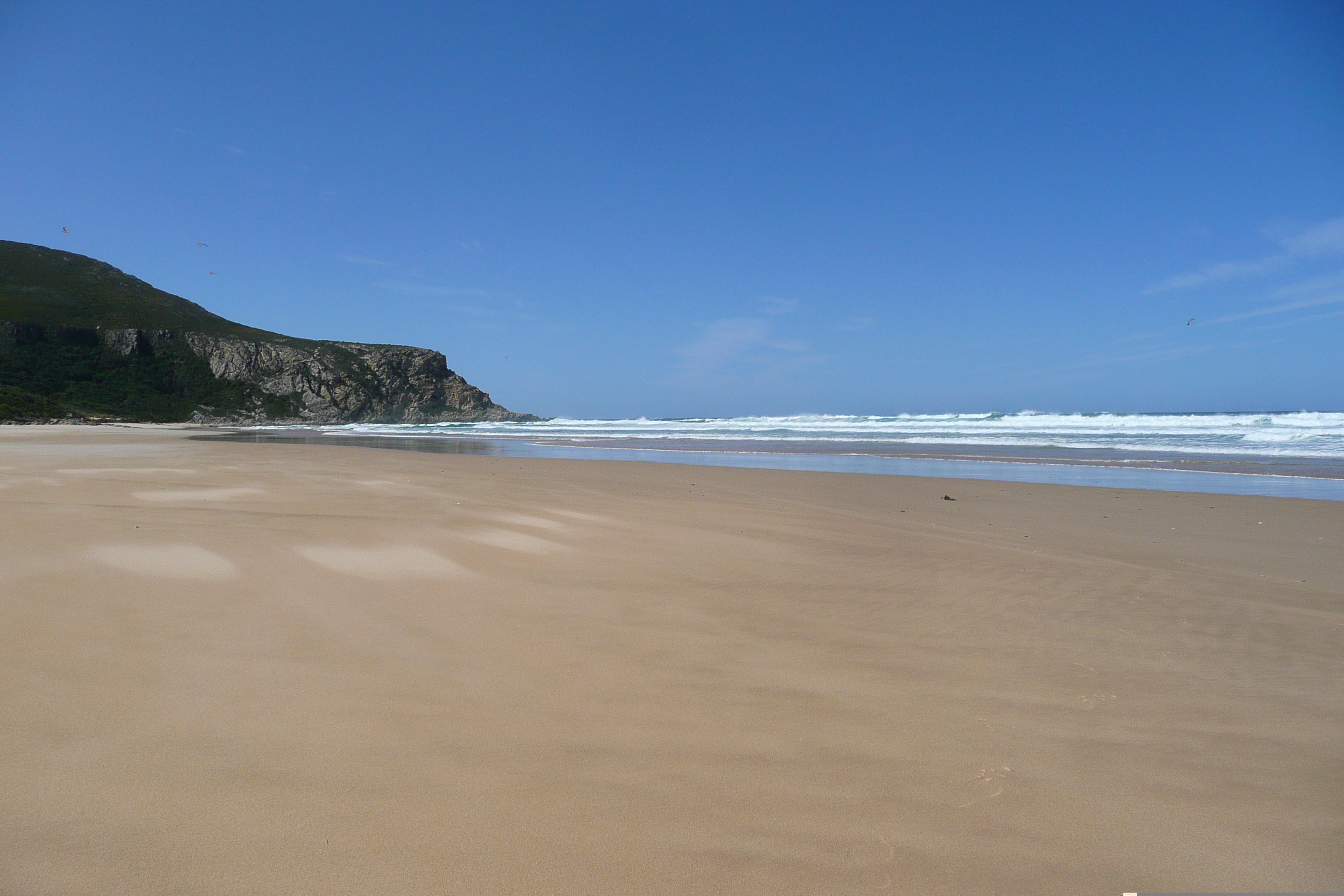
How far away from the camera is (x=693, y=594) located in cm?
361

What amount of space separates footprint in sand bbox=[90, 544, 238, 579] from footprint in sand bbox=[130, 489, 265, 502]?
8.08 ft

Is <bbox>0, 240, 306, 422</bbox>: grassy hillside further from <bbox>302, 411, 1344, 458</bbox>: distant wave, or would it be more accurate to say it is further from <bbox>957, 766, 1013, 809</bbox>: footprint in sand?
<bbox>957, 766, 1013, 809</bbox>: footprint in sand

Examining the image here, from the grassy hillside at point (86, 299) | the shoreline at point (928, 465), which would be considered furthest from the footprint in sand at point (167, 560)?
the grassy hillside at point (86, 299)

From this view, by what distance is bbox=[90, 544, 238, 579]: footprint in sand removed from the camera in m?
3.49

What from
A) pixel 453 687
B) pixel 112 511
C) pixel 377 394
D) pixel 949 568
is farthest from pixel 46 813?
pixel 377 394

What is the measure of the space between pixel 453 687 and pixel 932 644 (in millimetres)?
2041

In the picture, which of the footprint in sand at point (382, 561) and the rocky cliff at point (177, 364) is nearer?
the footprint in sand at point (382, 561)

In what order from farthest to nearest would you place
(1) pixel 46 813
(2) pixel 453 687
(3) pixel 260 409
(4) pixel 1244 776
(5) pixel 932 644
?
1. (3) pixel 260 409
2. (5) pixel 932 644
3. (2) pixel 453 687
4. (4) pixel 1244 776
5. (1) pixel 46 813

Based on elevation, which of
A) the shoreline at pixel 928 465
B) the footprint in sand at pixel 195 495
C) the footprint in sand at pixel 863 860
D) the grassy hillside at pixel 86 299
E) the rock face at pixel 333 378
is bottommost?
the footprint in sand at pixel 863 860

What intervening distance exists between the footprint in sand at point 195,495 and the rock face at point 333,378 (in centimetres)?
6714

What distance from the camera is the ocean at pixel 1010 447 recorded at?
11.5 meters

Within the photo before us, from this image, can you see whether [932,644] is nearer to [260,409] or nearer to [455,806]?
[455,806]

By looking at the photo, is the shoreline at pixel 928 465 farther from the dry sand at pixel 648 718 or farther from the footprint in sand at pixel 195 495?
the footprint in sand at pixel 195 495

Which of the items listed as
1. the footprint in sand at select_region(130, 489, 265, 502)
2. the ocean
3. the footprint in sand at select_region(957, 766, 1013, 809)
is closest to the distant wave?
the ocean
